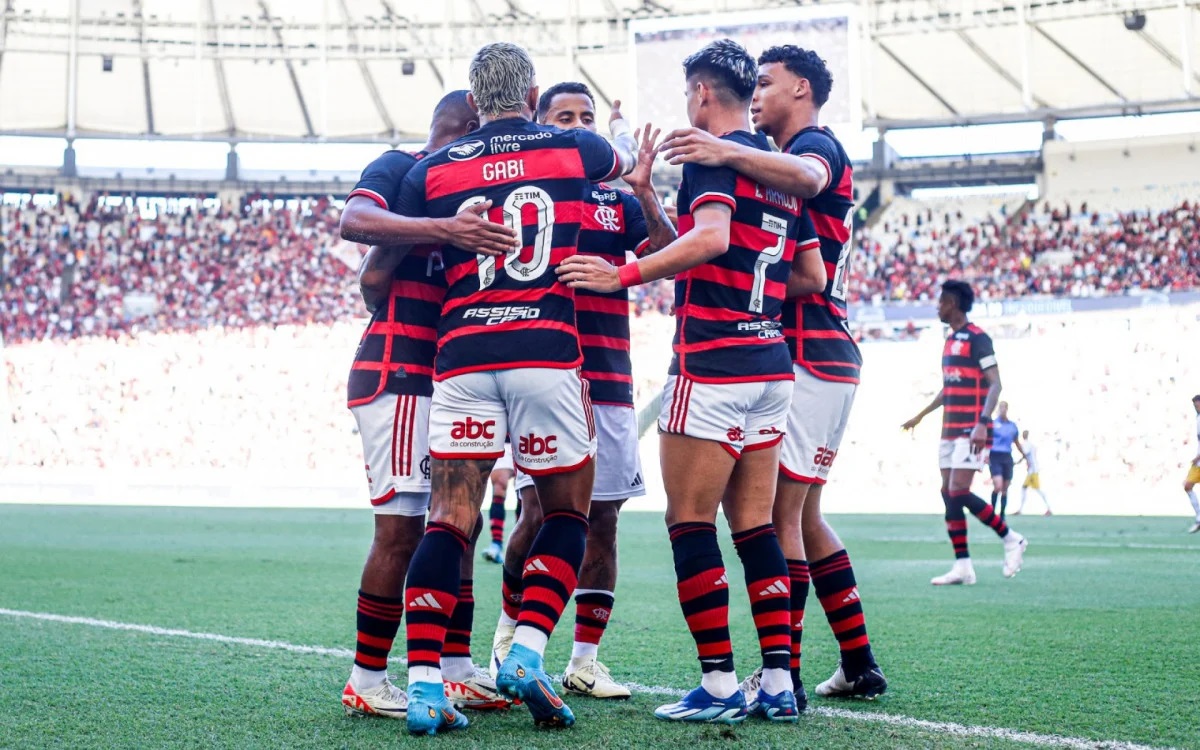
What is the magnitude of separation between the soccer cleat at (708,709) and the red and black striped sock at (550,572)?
0.49 metres

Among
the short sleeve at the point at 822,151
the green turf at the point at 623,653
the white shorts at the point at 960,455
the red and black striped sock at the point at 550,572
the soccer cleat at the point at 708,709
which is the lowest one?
the green turf at the point at 623,653

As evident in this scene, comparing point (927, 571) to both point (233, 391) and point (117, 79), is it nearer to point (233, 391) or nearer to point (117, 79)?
point (233, 391)

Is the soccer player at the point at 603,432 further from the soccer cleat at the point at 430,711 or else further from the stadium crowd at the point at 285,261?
the stadium crowd at the point at 285,261

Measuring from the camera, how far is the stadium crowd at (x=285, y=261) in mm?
31078

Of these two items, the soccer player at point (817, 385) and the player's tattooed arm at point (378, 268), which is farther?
the soccer player at point (817, 385)

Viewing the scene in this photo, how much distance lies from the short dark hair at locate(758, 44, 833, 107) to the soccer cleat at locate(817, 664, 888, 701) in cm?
211

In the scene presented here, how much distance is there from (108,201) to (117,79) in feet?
12.6

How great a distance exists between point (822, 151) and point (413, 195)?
1.43m

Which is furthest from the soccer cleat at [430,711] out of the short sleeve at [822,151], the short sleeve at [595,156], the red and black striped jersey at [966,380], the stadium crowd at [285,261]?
the stadium crowd at [285,261]

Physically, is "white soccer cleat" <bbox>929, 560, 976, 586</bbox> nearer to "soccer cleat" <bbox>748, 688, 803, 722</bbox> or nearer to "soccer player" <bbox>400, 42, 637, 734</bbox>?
"soccer cleat" <bbox>748, 688, 803, 722</bbox>

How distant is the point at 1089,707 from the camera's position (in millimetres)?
3977

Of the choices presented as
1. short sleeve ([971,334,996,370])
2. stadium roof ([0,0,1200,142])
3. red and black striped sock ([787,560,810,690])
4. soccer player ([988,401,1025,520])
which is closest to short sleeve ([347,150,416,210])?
red and black striped sock ([787,560,810,690])

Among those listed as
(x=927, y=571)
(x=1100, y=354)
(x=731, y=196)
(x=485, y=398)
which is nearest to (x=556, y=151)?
(x=731, y=196)

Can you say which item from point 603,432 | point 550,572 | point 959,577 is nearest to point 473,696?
point 550,572
